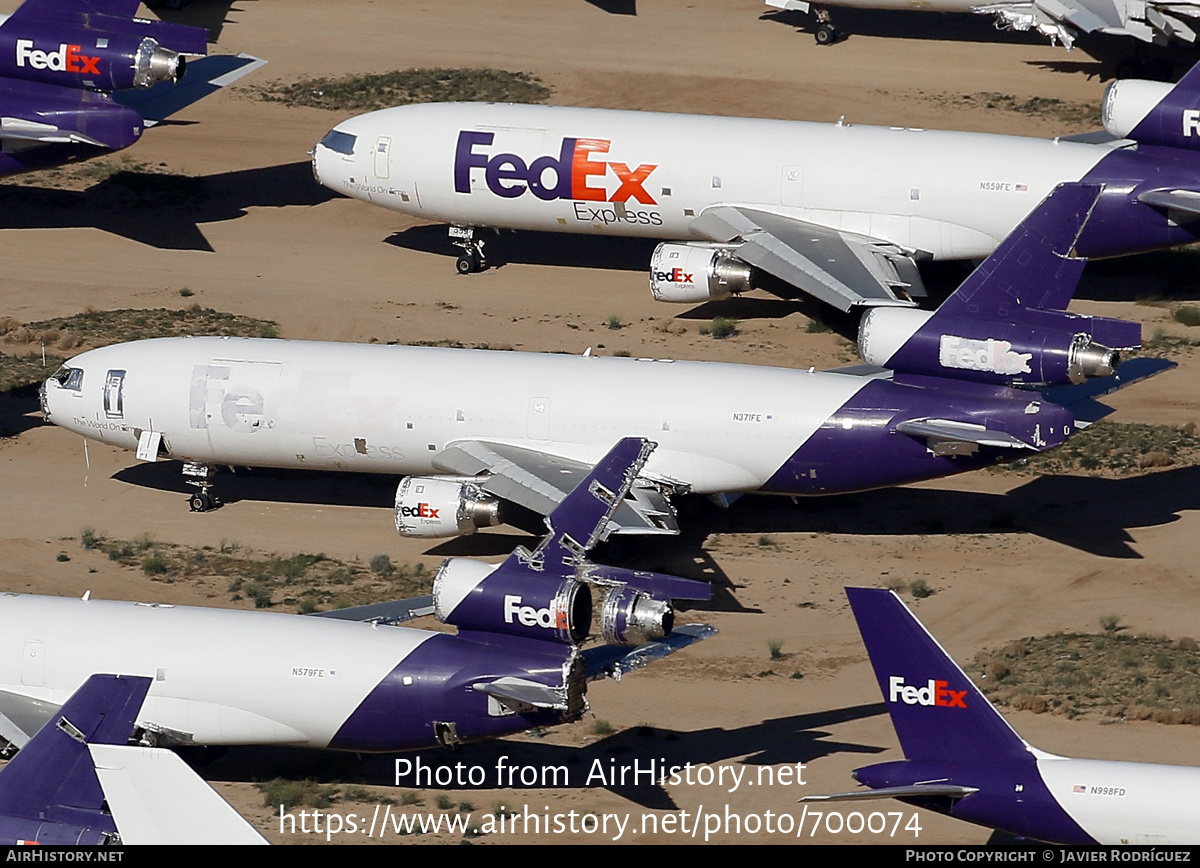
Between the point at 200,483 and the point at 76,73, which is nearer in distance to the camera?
the point at 200,483

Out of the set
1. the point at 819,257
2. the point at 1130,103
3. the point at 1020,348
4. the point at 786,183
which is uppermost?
the point at 1130,103

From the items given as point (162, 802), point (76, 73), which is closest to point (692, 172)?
point (76, 73)

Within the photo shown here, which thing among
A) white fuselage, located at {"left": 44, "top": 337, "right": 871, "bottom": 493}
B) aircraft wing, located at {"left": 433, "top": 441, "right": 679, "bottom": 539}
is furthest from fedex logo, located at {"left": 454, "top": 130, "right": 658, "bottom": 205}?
aircraft wing, located at {"left": 433, "top": 441, "right": 679, "bottom": 539}

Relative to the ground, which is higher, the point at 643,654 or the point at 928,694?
the point at 928,694

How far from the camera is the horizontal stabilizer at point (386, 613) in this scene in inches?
1613

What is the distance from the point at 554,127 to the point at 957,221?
12.5 meters

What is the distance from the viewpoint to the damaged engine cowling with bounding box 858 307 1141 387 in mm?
46344

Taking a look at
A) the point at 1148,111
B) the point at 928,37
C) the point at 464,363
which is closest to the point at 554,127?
the point at 464,363

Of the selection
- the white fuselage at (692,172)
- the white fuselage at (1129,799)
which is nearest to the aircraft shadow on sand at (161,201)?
the white fuselage at (692,172)

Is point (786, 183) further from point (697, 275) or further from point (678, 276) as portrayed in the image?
point (678, 276)

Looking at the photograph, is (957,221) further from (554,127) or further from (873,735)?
(873,735)

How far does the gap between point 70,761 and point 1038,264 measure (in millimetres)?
25465

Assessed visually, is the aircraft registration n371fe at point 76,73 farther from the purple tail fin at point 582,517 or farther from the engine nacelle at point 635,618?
the engine nacelle at point 635,618

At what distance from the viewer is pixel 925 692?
107ft
